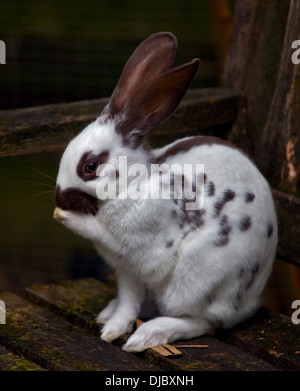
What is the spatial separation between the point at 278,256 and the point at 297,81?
70 cm

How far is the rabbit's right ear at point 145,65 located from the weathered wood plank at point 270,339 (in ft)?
2.93

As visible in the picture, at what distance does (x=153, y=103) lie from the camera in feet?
8.93

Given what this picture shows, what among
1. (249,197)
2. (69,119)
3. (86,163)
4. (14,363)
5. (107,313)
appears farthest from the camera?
(69,119)

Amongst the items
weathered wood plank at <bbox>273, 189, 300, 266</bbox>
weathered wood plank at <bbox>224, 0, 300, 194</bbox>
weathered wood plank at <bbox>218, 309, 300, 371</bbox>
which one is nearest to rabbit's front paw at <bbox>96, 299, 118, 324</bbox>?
weathered wood plank at <bbox>218, 309, 300, 371</bbox>

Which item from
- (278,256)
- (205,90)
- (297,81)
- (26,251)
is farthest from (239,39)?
(26,251)

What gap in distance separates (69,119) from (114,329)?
0.84 metres

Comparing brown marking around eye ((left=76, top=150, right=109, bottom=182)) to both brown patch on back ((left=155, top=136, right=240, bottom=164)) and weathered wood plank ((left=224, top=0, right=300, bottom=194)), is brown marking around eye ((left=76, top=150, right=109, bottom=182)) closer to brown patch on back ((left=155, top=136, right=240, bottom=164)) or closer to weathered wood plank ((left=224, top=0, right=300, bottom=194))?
brown patch on back ((left=155, top=136, right=240, bottom=164))

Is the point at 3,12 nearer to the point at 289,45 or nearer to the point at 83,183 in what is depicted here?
the point at 289,45

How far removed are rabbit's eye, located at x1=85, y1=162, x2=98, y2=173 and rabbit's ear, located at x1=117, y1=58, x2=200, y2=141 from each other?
0.15 m

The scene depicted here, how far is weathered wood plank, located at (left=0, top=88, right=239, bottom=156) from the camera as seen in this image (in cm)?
304

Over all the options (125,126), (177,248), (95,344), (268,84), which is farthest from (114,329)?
(268,84)

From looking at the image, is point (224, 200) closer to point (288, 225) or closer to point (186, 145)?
point (186, 145)

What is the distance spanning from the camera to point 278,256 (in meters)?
3.34

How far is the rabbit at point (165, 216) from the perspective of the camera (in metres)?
2.68
